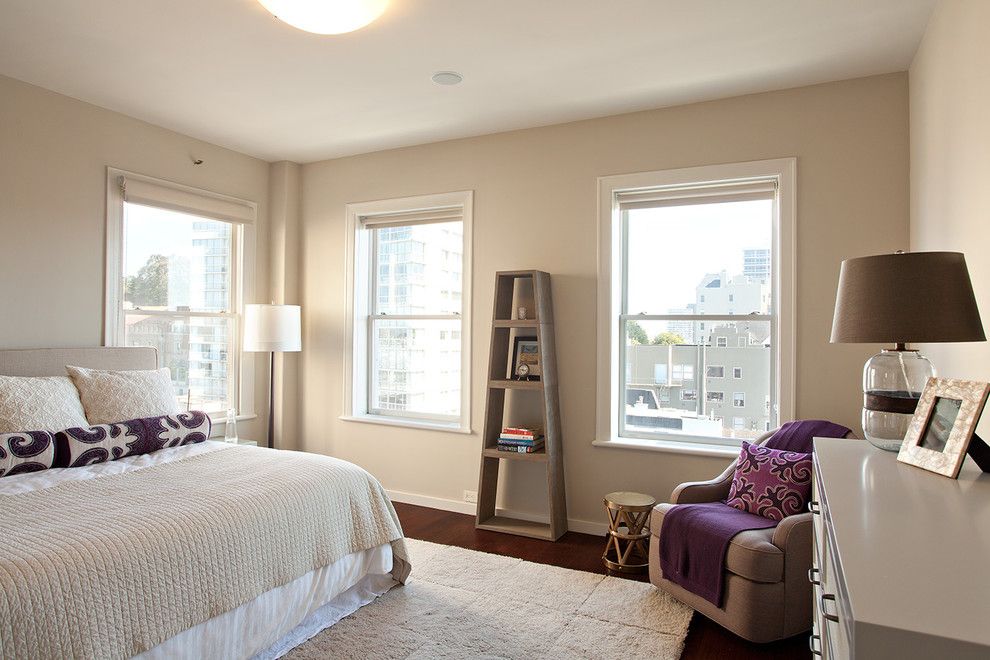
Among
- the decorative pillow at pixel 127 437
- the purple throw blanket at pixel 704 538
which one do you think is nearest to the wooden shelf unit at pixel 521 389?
the purple throw blanket at pixel 704 538

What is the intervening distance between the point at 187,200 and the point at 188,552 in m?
3.01

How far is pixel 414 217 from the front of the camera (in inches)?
186

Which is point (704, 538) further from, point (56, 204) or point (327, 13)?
point (56, 204)

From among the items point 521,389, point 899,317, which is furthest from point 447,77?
point 899,317

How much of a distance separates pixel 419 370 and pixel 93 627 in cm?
309

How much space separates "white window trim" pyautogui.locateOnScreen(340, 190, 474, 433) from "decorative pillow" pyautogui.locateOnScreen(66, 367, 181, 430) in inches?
60.9

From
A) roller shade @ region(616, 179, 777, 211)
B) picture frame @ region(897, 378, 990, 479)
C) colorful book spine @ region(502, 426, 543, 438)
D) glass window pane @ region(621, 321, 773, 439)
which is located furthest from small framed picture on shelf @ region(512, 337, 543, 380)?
picture frame @ region(897, 378, 990, 479)

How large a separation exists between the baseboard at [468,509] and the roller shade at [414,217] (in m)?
2.05

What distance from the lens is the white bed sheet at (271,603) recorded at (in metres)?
2.16

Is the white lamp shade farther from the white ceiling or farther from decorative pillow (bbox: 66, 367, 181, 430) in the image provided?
the white ceiling

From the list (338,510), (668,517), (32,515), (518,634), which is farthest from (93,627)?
(668,517)

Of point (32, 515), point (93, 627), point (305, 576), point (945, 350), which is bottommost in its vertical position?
point (305, 576)

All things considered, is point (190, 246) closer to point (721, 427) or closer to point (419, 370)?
point (419, 370)

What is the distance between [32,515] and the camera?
6.90ft
